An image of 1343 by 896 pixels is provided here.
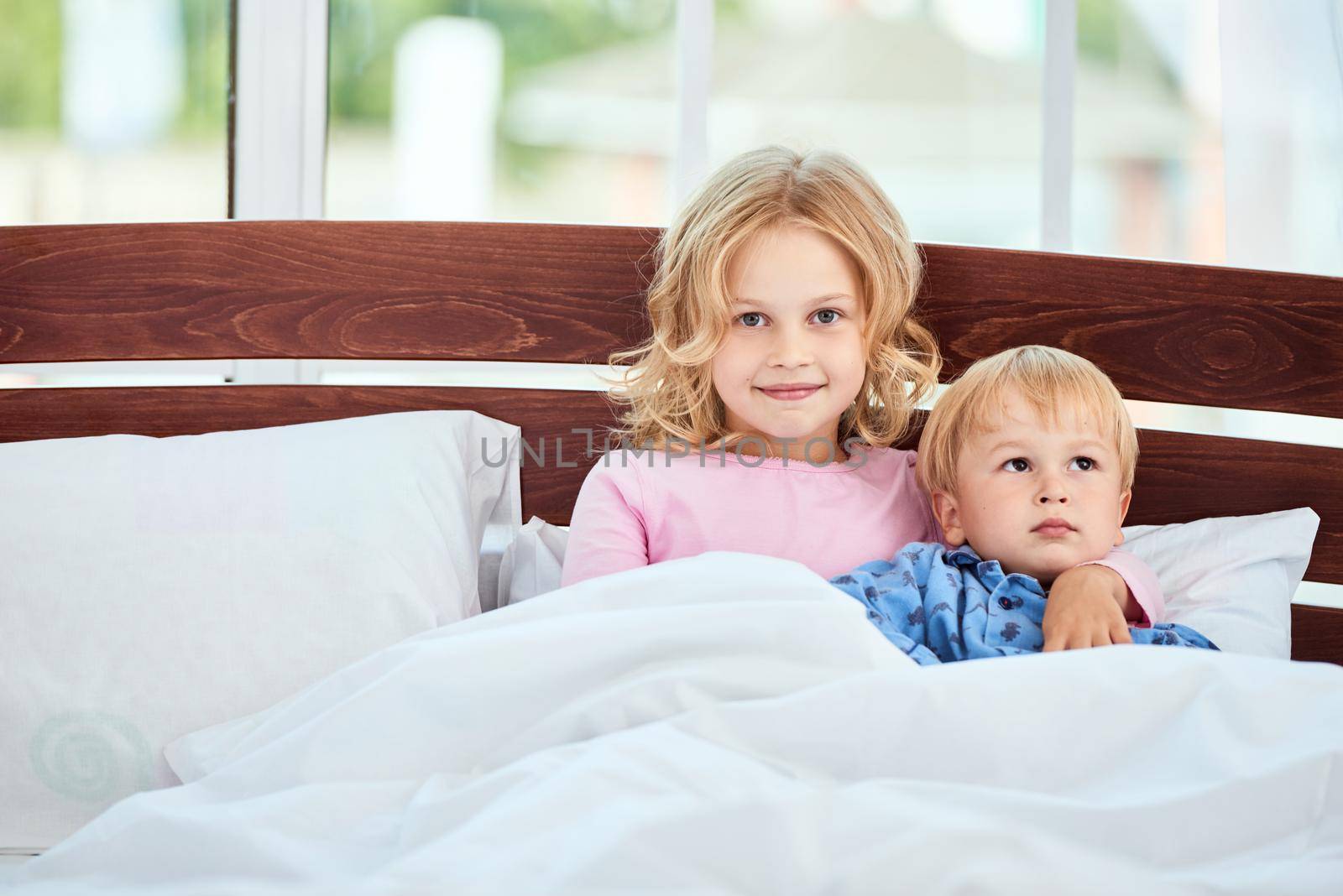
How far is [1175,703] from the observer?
2.44 ft

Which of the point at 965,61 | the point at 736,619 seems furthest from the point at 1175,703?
the point at 965,61

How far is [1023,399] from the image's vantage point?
112 centimetres

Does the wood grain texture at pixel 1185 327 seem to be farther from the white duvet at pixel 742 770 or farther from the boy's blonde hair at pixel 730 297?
the white duvet at pixel 742 770

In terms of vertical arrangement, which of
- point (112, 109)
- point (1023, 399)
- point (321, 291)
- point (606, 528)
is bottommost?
point (606, 528)

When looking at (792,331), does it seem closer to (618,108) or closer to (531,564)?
(531,564)

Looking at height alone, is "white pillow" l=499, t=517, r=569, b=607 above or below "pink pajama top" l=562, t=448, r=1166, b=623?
below

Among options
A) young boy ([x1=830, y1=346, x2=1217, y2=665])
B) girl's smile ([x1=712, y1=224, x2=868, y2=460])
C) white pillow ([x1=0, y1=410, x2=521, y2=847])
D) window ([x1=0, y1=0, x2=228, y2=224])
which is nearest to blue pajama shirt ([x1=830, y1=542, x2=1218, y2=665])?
young boy ([x1=830, y1=346, x2=1217, y2=665])

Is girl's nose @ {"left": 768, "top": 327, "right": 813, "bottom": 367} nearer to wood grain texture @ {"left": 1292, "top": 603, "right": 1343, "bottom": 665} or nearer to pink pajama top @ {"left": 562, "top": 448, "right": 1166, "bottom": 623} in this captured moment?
pink pajama top @ {"left": 562, "top": 448, "right": 1166, "bottom": 623}

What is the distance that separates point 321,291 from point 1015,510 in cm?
84

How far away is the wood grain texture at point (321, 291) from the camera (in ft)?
4.52

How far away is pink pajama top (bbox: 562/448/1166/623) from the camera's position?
122cm

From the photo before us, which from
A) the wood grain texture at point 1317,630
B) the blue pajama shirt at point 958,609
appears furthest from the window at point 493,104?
the wood grain texture at point 1317,630

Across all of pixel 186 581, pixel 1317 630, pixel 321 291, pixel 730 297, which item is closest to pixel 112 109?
pixel 321 291

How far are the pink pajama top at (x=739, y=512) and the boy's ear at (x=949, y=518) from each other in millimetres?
78
